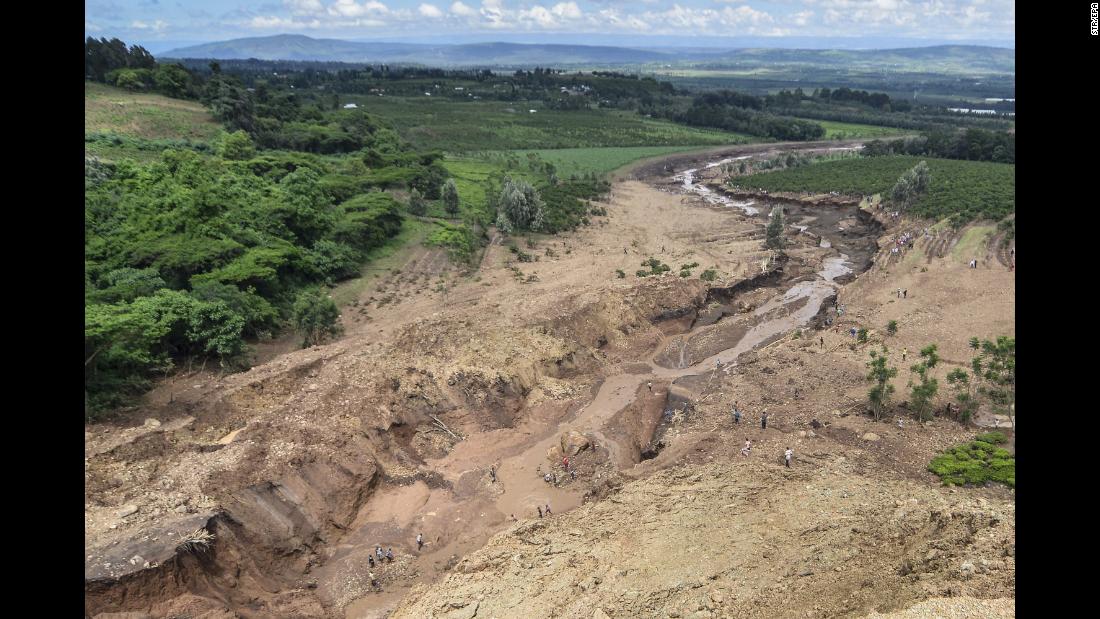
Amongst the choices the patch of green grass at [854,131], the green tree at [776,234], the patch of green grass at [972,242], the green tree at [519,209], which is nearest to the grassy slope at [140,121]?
the green tree at [519,209]

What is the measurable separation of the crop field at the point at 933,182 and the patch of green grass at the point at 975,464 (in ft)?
143

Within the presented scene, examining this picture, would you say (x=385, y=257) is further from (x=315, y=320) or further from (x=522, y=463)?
(x=522, y=463)

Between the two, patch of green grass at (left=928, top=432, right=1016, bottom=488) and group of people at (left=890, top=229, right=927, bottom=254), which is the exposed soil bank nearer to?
patch of green grass at (left=928, top=432, right=1016, bottom=488)

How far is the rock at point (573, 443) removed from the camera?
96.0 feet

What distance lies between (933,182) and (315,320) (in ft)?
254

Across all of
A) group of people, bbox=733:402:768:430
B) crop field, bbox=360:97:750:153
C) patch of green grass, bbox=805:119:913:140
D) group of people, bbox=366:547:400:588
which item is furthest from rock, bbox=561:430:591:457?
patch of green grass, bbox=805:119:913:140

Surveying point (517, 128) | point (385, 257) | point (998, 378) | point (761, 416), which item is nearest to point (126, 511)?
point (761, 416)

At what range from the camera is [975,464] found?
23156 mm

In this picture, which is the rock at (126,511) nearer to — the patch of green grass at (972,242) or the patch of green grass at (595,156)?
the patch of green grass at (972,242)

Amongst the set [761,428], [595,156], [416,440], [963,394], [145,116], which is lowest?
[416,440]

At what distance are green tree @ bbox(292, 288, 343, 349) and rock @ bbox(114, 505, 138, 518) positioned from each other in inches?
638

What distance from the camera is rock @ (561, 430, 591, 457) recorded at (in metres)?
29.2

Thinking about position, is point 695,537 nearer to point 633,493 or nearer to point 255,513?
point 633,493

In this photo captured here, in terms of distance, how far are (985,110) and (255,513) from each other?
22969 centimetres
